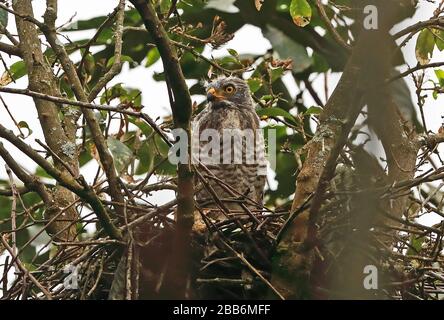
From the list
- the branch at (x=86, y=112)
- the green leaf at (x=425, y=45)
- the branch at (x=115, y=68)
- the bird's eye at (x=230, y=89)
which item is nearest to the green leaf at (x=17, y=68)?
the branch at (x=86, y=112)

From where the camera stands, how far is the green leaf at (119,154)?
4.14 m

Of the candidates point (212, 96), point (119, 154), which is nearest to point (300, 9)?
point (212, 96)

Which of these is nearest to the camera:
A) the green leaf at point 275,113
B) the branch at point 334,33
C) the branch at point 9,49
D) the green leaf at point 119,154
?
the branch at point 334,33

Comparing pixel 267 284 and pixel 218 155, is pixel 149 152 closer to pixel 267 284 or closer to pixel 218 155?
pixel 218 155

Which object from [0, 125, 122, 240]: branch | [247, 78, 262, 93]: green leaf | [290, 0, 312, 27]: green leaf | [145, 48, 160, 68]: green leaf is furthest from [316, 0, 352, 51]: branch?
[145, 48, 160, 68]: green leaf

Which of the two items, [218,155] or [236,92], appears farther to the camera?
[236,92]

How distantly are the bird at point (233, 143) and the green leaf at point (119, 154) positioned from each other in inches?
30.0

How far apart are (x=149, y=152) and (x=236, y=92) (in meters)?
0.88

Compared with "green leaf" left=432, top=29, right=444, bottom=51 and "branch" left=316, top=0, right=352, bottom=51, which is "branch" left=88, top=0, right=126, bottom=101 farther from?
"green leaf" left=432, top=29, right=444, bottom=51

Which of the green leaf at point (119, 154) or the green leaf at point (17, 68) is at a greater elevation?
the green leaf at point (17, 68)

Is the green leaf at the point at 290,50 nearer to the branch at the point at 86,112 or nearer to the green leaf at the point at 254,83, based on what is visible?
the green leaf at the point at 254,83

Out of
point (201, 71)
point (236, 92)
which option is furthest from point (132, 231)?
point (201, 71)

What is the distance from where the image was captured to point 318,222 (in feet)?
10.9
